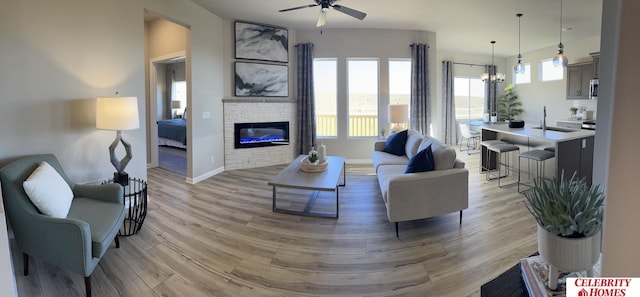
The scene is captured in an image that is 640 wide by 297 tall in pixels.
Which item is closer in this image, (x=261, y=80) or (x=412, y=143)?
(x=412, y=143)

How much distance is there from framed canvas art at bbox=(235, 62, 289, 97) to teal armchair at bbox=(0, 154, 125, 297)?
12.4ft

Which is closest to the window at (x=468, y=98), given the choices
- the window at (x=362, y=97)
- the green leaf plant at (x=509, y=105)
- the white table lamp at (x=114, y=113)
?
the green leaf plant at (x=509, y=105)

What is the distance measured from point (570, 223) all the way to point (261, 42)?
5945mm

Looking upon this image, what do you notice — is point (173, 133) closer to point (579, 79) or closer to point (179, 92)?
point (179, 92)

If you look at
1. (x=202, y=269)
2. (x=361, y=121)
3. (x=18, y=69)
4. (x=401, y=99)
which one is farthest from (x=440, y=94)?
(x=18, y=69)

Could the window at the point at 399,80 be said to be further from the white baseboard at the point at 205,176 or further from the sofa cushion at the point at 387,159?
the white baseboard at the point at 205,176

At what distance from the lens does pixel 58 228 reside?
2.05 metres

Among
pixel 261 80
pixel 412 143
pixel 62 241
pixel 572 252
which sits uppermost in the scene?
pixel 261 80

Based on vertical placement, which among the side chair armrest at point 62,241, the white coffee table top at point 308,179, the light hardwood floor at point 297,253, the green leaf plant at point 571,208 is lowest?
the light hardwood floor at point 297,253

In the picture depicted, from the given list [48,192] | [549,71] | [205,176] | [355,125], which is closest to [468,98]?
[549,71]

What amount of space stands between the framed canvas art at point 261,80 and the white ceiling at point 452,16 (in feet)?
2.79

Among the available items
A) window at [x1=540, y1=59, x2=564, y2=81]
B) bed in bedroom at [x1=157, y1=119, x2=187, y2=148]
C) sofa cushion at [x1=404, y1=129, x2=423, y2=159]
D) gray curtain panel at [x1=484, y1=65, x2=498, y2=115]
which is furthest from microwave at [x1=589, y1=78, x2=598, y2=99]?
bed in bedroom at [x1=157, y1=119, x2=187, y2=148]

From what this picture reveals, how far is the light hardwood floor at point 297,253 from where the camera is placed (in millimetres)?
2227

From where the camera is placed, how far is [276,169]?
20.1 ft
